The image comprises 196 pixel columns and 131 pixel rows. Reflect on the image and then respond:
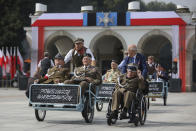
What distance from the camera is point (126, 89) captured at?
12.2 metres

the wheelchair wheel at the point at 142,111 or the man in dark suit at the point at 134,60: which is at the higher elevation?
the man in dark suit at the point at 134,60

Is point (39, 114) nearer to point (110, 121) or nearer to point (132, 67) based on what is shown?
point (110, 121)

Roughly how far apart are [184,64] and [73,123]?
3095cm

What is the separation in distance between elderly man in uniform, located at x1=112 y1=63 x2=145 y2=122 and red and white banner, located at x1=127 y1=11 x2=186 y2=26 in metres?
30.7

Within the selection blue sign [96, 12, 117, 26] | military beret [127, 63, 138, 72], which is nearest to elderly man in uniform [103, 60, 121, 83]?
military beret [127, 63, 138, 72]

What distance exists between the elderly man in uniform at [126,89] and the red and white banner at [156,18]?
30679mm

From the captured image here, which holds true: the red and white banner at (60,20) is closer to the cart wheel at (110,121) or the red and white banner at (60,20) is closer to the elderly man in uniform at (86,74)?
the elderly man in uniform at (86,74)

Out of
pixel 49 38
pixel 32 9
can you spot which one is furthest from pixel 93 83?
pixel 32 9

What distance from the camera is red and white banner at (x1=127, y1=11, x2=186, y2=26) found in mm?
42750

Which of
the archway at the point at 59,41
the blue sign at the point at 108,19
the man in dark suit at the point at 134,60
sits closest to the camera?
the man in dark suit at the point at 134,60

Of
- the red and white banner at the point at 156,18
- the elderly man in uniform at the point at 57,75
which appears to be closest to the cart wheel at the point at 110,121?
the elderly man in uniform at the point at 57,75

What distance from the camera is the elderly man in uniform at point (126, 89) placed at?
39.3ft

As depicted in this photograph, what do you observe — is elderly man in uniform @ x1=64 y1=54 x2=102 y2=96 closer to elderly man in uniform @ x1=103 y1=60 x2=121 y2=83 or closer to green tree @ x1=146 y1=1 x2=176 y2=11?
elderly man in uniform @ x1=103 y1=60 x2=121 y2=83

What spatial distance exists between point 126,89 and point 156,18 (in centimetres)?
3150
